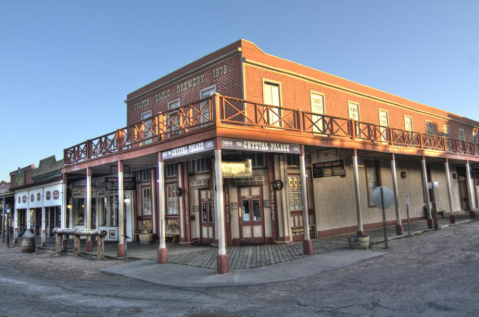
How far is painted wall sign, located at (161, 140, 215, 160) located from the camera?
10.0m

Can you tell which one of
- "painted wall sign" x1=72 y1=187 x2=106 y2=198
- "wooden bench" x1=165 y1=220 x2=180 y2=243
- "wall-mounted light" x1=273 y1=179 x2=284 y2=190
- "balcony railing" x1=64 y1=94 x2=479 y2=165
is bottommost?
"wooden bench" x1=165 y1=220 x2=180 y2=243

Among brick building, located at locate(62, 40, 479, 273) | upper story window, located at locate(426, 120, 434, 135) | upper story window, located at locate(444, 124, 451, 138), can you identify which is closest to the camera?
brick building, located at locate(62, 40, 479, 273)

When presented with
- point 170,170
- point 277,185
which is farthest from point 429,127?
point 170,170

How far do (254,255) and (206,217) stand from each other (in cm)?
391

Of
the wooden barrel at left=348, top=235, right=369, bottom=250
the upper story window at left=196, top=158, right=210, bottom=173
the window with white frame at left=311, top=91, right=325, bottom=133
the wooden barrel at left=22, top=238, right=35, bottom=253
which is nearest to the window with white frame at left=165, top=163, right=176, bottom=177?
the upper story window at left=196, top=158, right=210, bottom=173

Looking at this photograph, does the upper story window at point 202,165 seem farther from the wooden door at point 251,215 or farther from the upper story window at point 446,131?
the upper story window at point 446,131

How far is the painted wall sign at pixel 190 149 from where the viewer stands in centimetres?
1001

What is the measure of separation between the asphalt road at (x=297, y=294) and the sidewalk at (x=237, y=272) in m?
0.30

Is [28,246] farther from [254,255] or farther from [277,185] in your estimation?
[277,185]

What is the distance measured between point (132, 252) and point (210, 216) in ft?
11.4

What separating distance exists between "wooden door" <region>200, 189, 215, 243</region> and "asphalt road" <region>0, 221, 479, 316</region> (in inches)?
197

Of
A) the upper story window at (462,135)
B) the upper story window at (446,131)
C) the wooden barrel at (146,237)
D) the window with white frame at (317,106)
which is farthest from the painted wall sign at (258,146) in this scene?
the upper story window at (462,135)

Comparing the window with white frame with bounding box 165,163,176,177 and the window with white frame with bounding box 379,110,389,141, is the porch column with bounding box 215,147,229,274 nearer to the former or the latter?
the window with white frame with bounding box 165,163,176,177

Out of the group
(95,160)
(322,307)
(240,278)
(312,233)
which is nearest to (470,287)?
(322,307)
